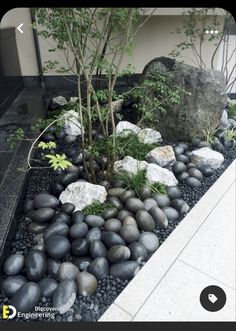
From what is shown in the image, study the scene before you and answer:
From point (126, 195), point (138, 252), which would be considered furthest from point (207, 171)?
point (138, 252)

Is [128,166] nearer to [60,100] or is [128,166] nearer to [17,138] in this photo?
[17,138]

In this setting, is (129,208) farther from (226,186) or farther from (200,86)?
(200,86)

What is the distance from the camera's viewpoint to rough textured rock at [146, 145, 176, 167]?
5.57 feet

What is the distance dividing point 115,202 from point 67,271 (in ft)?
1.49

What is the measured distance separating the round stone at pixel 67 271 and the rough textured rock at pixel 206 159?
1.12m

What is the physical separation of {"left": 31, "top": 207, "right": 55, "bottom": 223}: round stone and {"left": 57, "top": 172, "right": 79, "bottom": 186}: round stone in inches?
9.1

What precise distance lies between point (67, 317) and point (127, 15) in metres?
1.19

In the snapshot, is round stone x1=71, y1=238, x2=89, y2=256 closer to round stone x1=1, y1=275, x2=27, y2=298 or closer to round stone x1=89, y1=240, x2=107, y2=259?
round stone x1=89, y1=240, x2=107, y2=259

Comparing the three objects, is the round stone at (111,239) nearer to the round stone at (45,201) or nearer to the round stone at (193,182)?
the round stone at (45,201)

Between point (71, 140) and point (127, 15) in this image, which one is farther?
point (71, 140)

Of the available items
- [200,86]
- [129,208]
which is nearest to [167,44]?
[200,86]

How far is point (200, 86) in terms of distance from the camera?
6.45 feet

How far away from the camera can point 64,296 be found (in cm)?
86


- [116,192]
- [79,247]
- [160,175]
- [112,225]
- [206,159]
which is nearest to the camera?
[79,247]
